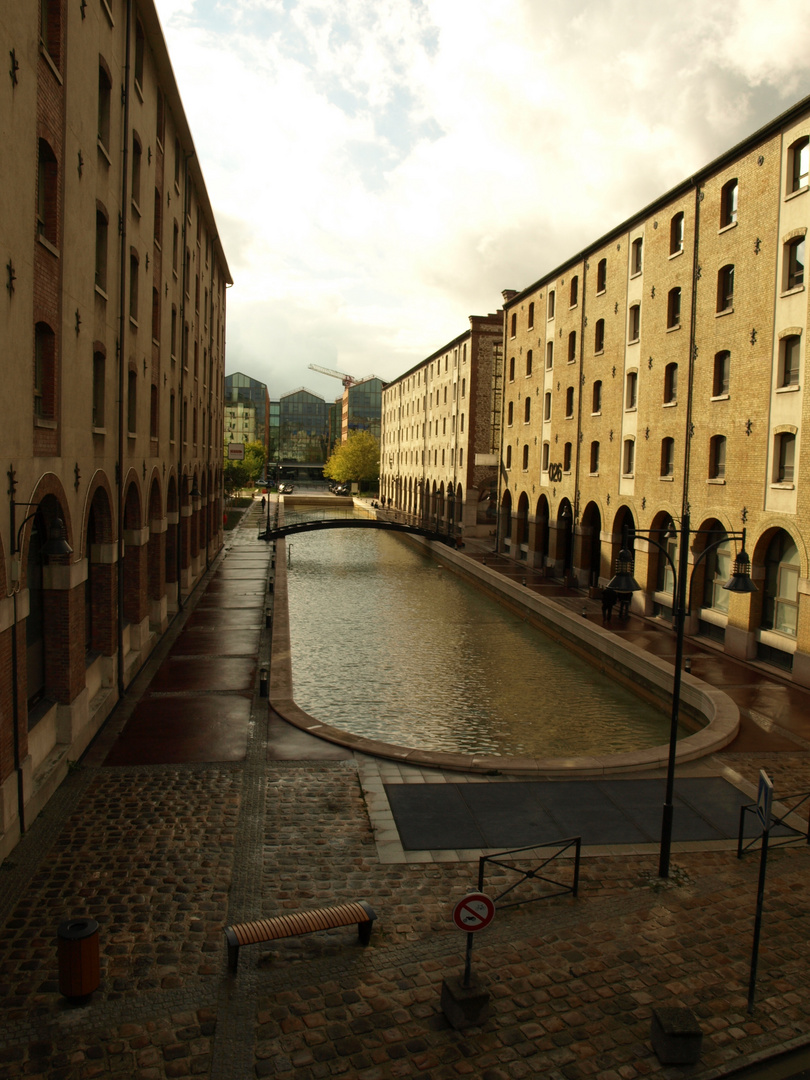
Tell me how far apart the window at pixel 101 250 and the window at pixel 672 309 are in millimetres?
18541

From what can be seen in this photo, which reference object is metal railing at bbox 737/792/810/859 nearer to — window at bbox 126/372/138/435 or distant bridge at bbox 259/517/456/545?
window at bbox 126/372/138/435

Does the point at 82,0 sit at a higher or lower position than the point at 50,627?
higher

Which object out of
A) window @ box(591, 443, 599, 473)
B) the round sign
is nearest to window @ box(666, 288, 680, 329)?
window @ box(591, 443, 599, 473)

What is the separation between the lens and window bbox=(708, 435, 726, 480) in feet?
77.1

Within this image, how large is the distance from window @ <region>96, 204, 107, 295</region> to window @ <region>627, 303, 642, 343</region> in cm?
2003

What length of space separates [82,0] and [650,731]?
17.7 m

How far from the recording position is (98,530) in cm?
1564

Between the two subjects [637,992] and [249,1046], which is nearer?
[249,1046]

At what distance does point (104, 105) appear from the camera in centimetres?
1545

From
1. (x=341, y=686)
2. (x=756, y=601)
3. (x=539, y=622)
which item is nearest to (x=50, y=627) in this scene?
(x=341, y=686)

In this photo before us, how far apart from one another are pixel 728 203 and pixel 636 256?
6303mm

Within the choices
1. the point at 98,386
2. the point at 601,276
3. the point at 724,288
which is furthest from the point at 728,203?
the point at 98,386

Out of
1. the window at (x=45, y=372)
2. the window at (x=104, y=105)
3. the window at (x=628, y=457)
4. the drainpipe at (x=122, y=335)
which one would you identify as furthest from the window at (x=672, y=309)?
the window at (x=45, y=372)

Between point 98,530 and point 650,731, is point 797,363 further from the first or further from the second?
point 98,530
